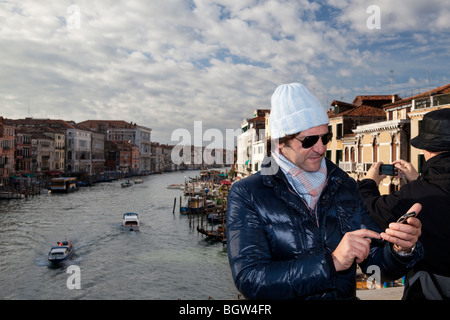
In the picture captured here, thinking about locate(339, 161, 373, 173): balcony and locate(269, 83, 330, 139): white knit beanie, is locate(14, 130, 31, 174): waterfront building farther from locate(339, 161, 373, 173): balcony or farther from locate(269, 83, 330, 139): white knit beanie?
locate(269, 83, 330, 139): white knit beanie

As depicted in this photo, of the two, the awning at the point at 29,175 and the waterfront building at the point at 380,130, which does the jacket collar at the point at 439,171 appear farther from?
the awning at the point at 29,175

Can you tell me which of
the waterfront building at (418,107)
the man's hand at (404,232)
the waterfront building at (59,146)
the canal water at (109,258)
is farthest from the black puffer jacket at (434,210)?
the waterfront building at (59,146)

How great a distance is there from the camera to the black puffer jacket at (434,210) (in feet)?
5.86

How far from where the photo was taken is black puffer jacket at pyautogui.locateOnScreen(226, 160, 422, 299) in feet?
3.74

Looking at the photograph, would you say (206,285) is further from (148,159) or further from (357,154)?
(148,159)

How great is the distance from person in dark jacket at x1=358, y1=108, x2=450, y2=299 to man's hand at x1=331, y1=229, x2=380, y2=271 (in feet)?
2.58

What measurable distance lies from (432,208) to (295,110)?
87 cm

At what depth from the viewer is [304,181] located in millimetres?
1399

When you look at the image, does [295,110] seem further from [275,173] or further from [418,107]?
[418,107]

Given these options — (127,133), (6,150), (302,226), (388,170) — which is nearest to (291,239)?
(302,226)

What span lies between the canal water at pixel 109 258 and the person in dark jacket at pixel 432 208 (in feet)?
39.5

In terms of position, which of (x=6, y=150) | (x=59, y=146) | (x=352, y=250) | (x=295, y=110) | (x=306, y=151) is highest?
(x=59, y=146)

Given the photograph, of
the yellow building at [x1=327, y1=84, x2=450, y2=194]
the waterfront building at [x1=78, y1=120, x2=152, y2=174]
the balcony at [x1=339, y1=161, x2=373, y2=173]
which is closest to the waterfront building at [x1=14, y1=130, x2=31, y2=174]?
the waterfront building at [x1=78, y1=120, x2=152, y2=174]

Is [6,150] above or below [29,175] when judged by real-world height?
above
